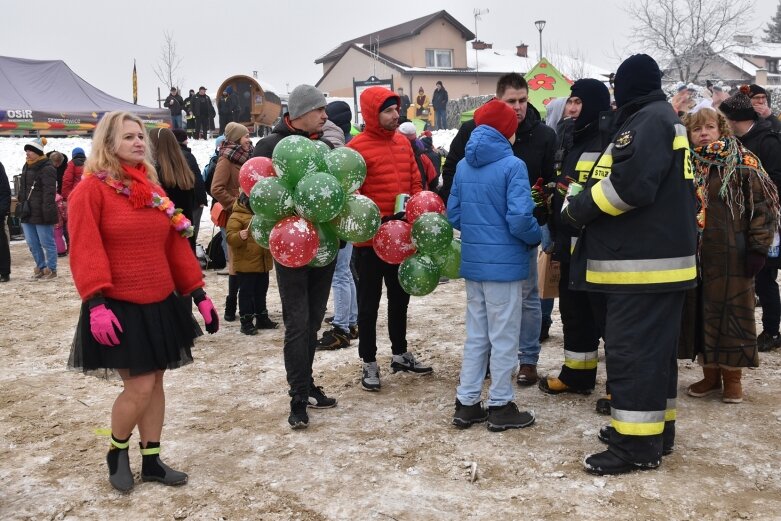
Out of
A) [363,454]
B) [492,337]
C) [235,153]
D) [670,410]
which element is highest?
[235,153]

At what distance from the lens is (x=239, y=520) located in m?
3.31

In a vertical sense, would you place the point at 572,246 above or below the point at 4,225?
above

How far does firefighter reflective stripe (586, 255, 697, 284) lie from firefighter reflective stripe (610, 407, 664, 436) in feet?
2.30

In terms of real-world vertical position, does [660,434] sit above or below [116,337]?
below

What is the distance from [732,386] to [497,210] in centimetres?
207

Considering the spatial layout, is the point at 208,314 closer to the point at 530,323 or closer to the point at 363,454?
the point at 363,454

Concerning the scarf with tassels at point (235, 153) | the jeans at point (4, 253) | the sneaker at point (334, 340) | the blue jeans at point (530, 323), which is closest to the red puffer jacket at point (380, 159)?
the blue jeans at point (530, 323)

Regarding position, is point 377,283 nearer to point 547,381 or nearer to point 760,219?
point 547,381

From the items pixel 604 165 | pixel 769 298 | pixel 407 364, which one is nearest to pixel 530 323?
pixel 407 364

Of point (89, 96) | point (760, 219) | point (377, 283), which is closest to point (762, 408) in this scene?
point (760, 219)

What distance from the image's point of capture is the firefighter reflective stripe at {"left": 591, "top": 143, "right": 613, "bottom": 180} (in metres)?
3.70

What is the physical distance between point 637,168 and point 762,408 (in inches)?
87.3

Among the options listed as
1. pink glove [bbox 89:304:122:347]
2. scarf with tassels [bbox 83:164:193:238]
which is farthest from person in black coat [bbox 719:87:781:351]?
pink glove [bbox 89:304:122:347]

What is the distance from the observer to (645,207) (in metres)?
3.56
